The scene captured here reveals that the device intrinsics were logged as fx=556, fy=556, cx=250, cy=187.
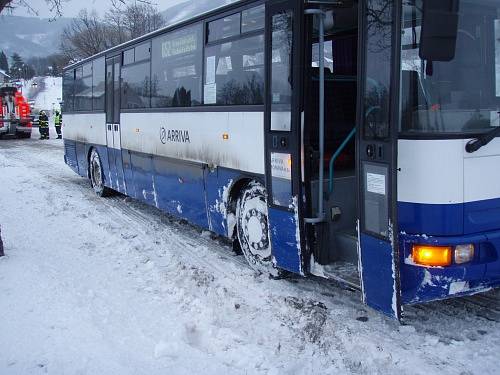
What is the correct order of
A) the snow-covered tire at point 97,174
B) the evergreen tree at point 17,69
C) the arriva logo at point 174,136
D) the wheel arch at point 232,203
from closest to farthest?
the wheel arch at point 232,203
the arriva logo at point 174,136
the snow-covered tire at point 97,174
the evergreen tree at point 17,69

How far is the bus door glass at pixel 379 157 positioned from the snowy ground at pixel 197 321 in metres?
0.46

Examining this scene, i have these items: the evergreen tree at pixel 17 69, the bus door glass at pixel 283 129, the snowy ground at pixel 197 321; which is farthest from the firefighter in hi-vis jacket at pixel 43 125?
the evergreen tree at pixel 17 69

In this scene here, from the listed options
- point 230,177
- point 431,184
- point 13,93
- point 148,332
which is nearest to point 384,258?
point 431,184

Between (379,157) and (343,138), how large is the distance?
1857 millimetres

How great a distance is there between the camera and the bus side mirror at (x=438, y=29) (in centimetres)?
371

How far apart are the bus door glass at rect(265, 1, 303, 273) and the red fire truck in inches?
1113

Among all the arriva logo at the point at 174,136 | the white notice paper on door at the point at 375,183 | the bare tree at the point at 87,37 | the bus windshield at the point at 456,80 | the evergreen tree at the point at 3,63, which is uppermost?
the evergreen tree at the point at 3,63

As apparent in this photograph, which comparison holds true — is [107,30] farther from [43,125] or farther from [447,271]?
[447,271]

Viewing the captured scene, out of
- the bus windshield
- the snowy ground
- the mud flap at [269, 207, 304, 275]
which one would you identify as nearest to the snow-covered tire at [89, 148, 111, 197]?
the snowy ground

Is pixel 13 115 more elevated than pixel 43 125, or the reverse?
pixel 13 115

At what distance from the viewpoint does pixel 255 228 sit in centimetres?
609

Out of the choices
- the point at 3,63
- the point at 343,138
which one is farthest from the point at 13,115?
the point at 3,63

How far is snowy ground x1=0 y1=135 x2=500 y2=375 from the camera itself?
4074 mm

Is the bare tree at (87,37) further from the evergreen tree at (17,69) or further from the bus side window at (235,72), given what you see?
the evergreen tree at (17,69)
